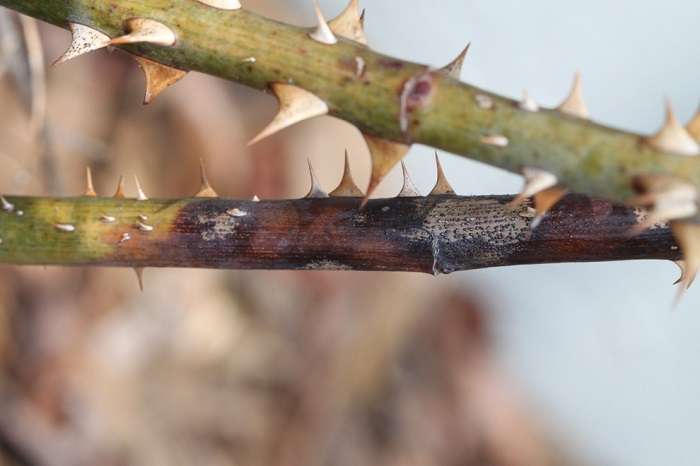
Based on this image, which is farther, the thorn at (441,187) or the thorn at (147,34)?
the thorn at (441,187)

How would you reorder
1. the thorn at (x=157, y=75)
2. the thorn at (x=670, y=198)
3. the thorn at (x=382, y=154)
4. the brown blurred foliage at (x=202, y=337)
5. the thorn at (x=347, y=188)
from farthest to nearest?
1. the brown blurred foliage at (x=202, y=337)
2. the thorn at (x=347, y=188)
3. the thorn at (x=157, y=75)
4. the thorn at (x=382, y=154)
5. the thorn at (x=670, y=198)

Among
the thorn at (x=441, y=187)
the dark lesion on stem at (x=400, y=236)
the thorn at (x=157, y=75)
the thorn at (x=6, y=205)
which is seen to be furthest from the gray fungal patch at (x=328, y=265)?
the thorn at (x=6, y=205)

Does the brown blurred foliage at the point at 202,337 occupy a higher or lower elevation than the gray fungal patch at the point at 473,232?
lower

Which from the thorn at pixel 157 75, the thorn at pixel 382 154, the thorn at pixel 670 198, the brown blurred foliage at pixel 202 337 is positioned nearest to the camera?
the thorn at pixel 670 198

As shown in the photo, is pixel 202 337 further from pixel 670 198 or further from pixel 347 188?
pixel 670 198

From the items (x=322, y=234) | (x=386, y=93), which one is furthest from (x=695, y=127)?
(x=322, y=234)

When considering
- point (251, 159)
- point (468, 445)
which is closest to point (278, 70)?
point (251, 159)

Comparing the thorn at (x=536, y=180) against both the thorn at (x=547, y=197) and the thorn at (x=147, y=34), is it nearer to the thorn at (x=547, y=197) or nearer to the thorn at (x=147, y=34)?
the thorn at (x=547, y=197)

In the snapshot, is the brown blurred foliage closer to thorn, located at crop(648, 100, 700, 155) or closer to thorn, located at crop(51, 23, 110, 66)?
thorn, located at crop(51, 23, 110, 66)
